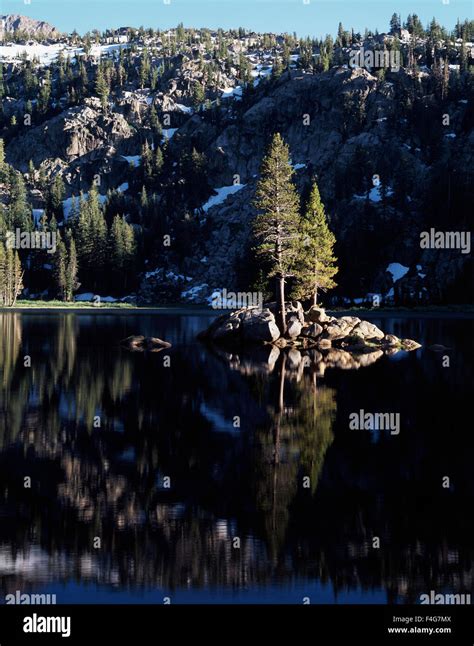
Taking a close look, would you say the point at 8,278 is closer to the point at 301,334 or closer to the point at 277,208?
the point at 277,208

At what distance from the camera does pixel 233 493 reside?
51.4 ft

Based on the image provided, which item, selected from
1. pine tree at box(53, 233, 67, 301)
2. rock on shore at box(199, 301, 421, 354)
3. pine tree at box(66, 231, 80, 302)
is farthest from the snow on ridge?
rock on shore at box(199, 301, 421, 354)

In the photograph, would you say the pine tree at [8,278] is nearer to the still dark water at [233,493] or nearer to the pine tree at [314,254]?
the pine tree at [314,254]

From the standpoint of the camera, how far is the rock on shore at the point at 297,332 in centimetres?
5750

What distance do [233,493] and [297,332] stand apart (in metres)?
45.4

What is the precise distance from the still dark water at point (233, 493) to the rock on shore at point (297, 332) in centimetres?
2591

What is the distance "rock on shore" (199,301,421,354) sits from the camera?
57500 mm

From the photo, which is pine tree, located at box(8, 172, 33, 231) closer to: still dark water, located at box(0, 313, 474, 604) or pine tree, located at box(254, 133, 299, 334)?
pine tree, located at box(254, 133, 299, 334)

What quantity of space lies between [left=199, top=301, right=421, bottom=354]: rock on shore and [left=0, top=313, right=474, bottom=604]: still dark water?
25.9m

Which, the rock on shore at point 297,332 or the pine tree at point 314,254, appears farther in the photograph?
the pine tree at point 314,254

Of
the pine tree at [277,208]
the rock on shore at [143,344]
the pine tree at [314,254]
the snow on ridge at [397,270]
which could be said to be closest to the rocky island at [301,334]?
the pine tree at [277,208]

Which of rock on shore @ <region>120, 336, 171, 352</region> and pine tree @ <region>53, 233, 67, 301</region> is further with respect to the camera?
pine tree @ <region>53, 233, 67, 301</region>
